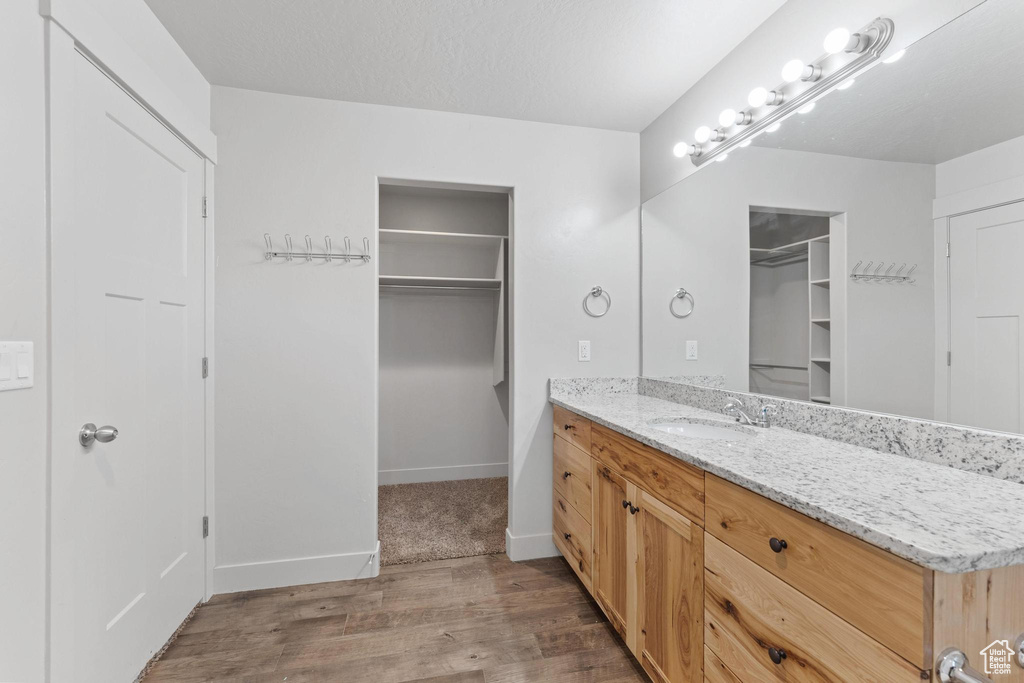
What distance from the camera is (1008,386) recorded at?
102cm

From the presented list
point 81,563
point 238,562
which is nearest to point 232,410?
point 238,562

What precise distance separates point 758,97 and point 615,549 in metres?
1.78

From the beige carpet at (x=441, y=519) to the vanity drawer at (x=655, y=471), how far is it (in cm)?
115

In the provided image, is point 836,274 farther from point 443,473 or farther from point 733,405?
point 443,473

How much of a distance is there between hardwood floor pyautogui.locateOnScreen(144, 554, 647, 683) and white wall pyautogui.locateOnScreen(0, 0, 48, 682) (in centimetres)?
73

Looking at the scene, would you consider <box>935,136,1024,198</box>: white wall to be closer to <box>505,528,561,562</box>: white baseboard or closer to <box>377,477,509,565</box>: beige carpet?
<box>505,528,561,562</box>: white baseboard

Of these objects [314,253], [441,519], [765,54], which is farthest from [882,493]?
[441,519]

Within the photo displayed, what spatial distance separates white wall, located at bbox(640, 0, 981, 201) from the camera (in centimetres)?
118

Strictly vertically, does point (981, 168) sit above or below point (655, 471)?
above

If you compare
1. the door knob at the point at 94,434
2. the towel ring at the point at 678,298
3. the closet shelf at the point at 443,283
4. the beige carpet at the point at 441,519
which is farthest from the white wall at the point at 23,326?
the towel ring at the point at 678,298

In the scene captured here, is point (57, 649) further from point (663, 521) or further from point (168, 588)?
point (663, 521)

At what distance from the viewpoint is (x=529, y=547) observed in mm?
2424

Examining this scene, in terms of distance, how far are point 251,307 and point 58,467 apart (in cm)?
107

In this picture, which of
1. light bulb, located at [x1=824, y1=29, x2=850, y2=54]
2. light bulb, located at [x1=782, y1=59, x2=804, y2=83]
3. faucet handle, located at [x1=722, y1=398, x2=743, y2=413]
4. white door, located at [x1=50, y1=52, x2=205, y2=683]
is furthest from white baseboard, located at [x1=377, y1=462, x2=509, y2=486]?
light bulb, located at [x1=824, y1=29, x2=850, y2=54]
